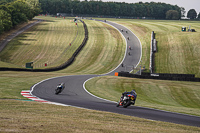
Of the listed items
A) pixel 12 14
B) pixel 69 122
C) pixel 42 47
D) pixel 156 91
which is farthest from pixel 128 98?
pixel 12 14

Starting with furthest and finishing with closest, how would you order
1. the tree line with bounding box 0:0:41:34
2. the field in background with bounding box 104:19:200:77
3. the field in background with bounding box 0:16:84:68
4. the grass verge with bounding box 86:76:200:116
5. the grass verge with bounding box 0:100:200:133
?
the tree line with bounding box 0:0:41:34 → the field in background with bounding box 0:16:84:68 → the field in background with bounding box 104:19:200:77 → the grass verge with bounding box 86:76:200:116 → the grass verge with bounding box 0:100:200:133

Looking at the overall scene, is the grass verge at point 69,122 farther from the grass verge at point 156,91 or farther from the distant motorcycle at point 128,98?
the grass verge at point 156,91

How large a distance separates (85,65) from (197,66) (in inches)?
987

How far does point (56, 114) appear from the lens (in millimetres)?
13992

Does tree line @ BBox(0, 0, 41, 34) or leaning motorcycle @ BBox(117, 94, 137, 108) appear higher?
tree line @ BBox(0, 0, 41, 34)

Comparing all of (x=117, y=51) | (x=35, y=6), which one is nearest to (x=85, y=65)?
(x=117, y=51)

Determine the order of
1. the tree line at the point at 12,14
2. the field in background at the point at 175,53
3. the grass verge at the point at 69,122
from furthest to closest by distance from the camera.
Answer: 1. the tree line at the point at 12,14
2. the field in background at the point at 175,53
3. the grass verge at the point at 69,122

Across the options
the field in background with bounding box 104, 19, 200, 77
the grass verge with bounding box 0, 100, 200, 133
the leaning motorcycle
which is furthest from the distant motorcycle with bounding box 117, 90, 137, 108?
the field in background with bounding box 104, 19, 200, 77

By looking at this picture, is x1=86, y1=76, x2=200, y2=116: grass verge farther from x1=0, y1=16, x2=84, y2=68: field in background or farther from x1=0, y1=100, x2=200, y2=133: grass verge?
x1=0, y1=16, x2=84, y2=68: field in background

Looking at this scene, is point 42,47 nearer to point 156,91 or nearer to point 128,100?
point 156,91

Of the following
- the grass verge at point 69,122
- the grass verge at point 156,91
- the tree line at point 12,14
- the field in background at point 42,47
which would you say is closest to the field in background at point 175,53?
the field in background at point 42,47

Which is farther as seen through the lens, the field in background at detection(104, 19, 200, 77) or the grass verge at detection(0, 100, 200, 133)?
the field in background at detection(104, 19, 200, 77)

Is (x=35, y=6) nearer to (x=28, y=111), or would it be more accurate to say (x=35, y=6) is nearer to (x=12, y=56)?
(x=12, y=56)

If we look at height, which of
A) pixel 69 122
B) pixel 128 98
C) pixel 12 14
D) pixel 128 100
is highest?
pixel 12 14
